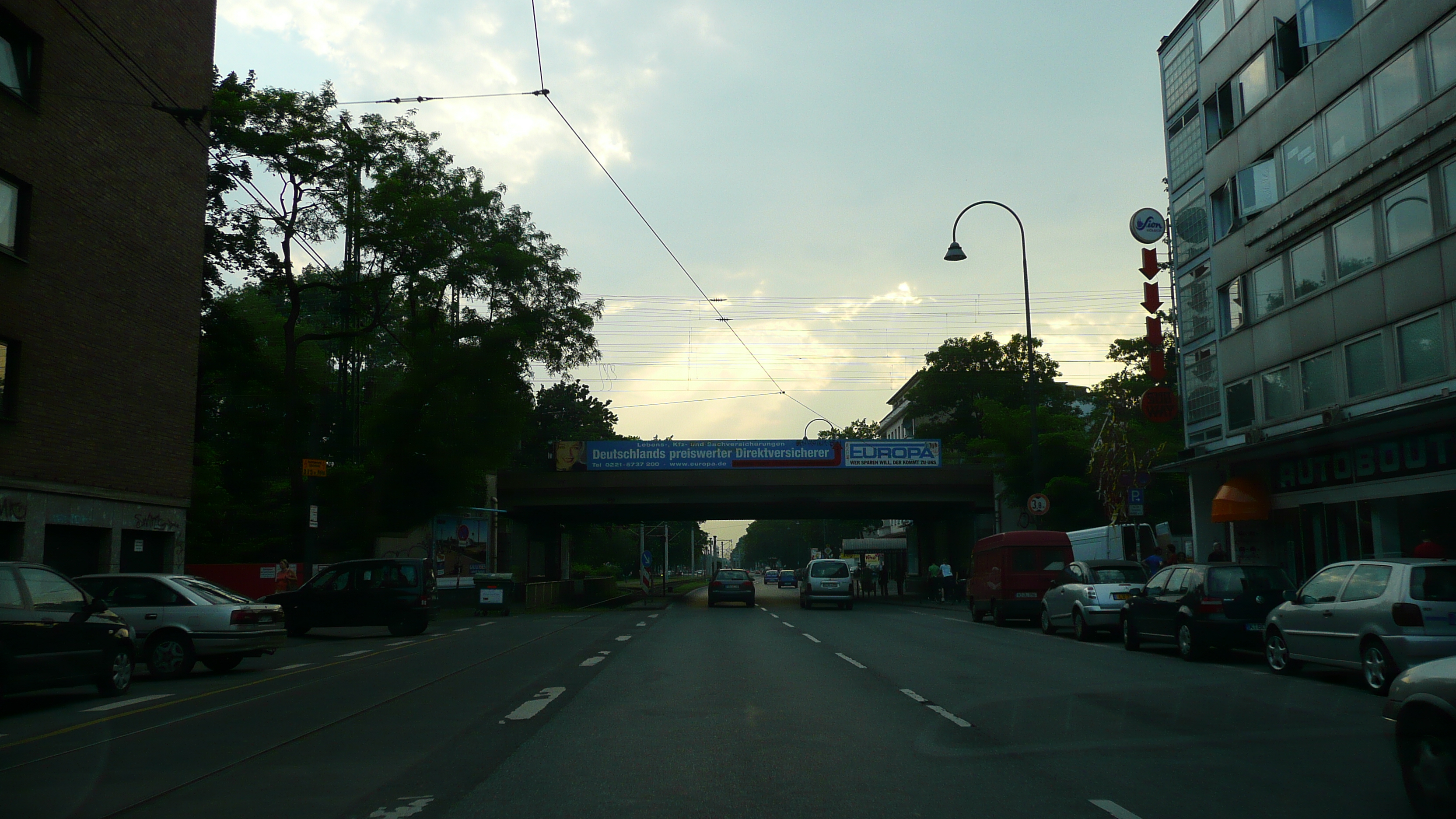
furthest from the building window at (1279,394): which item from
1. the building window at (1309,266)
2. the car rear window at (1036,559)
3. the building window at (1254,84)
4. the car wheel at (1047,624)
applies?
the car wheel at (1047,624)

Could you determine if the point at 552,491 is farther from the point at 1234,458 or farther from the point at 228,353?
the point at 1234,458

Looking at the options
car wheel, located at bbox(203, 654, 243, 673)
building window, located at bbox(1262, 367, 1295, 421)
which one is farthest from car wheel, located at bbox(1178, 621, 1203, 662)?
car wheel, located at bbox(203, 654, 243, 673)

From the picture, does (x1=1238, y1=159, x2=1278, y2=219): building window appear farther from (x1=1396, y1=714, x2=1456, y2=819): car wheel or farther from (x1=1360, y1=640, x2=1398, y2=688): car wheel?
(x1=1396, y1=714, x2=1456, y2=819): car wheel

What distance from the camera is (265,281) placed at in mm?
35969

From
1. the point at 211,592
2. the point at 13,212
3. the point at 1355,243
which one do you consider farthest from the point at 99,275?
the point at 1355,243

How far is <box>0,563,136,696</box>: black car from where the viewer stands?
11.1m

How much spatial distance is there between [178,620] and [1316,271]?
22.5 meters

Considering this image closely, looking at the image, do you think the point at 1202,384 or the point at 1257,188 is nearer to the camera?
the point at 1257,188

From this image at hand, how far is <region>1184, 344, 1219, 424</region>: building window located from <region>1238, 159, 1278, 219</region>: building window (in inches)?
163

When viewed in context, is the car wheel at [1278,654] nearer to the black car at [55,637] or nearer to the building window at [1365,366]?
the building window at [1365,366]

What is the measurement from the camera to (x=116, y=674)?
12.9 m

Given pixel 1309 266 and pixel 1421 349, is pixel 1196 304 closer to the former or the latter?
pixel 1309 266

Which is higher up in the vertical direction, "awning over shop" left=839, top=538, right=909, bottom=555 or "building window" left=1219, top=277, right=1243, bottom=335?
"building window" left=1219, top=277, right=1243, bottom=335

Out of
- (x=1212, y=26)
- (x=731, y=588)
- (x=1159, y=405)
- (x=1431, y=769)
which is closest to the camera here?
(x=1431, y=769)
